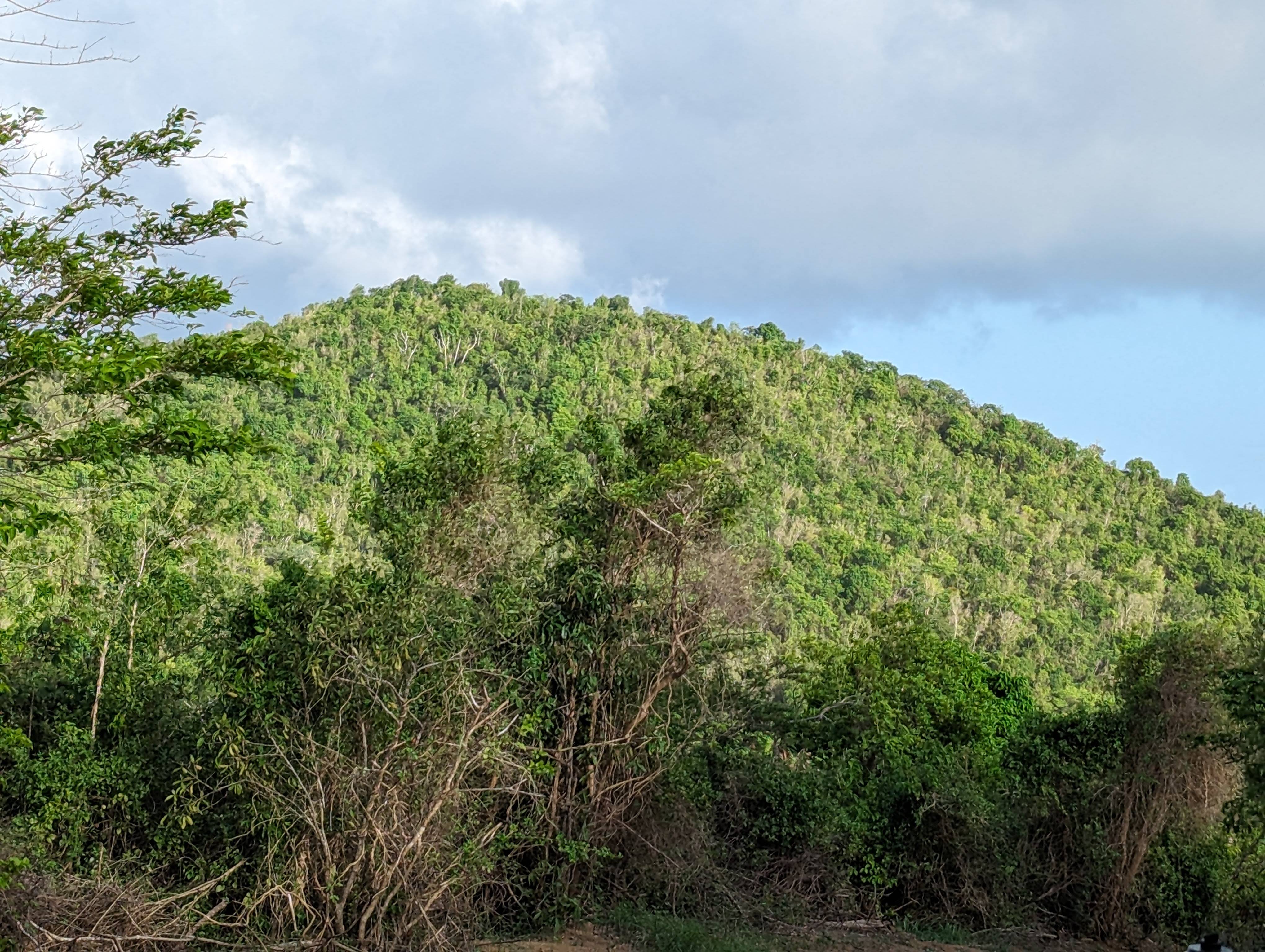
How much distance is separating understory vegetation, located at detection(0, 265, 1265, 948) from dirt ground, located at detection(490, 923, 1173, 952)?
0.34 metres

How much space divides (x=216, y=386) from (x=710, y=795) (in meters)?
33.3

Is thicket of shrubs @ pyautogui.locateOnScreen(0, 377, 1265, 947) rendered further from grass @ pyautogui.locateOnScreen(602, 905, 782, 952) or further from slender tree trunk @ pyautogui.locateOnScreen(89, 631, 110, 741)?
grass @ pyautogui.locateOnScreen(602, 905, 782, 952)

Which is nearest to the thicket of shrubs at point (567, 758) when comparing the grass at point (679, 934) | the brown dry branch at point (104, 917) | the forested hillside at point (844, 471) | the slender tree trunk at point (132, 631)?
the brown dry branch at point (104, 917)

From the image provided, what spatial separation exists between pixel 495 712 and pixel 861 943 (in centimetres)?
581

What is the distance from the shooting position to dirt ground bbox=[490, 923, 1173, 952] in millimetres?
8453

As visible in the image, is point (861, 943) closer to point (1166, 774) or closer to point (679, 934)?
point (679, 934)

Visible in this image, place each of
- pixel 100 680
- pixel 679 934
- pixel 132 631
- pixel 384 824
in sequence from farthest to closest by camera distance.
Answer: pixel 132 631, pixel 100 680, pixel 679 934, pixel 384 824

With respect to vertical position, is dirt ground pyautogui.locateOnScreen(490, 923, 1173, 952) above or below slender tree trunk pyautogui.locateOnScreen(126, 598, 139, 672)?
below

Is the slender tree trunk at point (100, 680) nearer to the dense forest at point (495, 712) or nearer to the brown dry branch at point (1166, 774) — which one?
the dense forest at point (495, 712)

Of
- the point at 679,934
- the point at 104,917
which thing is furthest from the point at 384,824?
the point at 679,934

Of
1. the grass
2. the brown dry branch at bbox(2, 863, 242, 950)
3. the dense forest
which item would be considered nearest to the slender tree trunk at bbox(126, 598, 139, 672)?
the dense forest

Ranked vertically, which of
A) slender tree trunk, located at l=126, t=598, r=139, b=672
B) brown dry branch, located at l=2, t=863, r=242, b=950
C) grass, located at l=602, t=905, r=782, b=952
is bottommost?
grass, located at l=602, t=905, r=782, b=952

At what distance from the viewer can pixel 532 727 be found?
8.72 meters

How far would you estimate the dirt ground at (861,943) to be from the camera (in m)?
8.45
